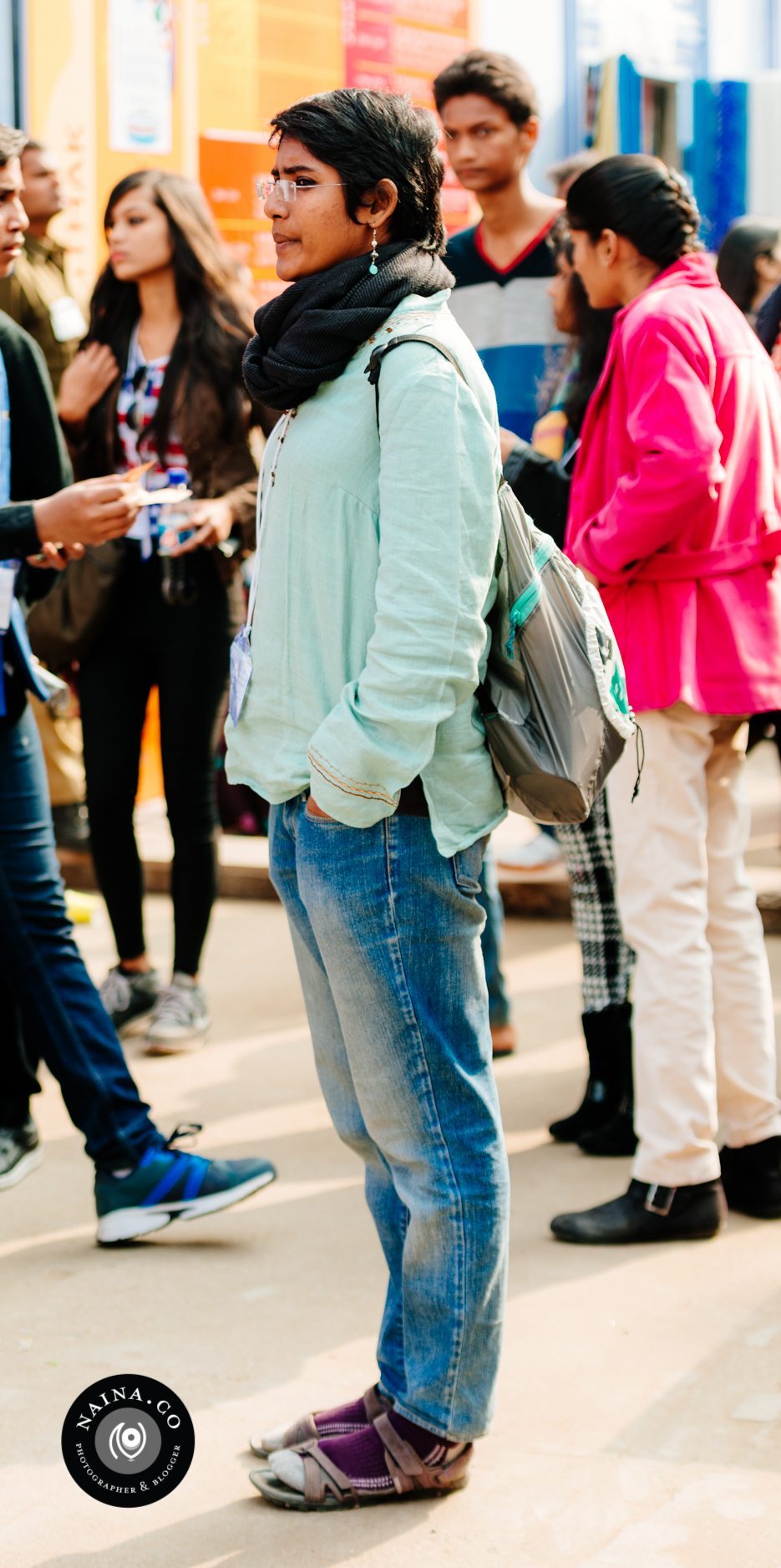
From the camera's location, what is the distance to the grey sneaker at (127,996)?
471 cm

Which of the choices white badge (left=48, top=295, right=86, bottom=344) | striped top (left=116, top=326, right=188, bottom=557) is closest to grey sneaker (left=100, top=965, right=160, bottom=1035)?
striped top (left=116, top=326, right=188, bottom=557)

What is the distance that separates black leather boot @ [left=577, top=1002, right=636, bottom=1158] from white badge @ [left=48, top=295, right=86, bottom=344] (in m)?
2.97

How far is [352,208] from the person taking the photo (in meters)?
2.28

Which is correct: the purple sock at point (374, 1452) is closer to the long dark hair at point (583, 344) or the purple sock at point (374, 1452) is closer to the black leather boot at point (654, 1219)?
the black leather boot at point (654, 1219)

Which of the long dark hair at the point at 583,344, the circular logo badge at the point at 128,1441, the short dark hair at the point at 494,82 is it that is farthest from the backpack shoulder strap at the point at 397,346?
the short dark hair at the point at 494,82

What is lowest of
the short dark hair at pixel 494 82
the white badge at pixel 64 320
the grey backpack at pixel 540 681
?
the grey backpack at pixel 540 681

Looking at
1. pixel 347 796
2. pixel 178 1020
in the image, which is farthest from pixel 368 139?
pixel 178 1020

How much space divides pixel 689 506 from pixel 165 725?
5.95 feet

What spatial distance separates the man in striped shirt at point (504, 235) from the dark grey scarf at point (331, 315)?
2.21 metres

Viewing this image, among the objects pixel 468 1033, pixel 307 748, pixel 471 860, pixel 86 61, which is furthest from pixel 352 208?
pixel 86 61

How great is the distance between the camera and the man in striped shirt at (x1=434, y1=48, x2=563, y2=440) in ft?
14.6

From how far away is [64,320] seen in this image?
18.4 feet

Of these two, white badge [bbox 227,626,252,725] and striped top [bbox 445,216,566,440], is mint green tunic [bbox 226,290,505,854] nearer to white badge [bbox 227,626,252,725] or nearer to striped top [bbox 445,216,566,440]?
white badge [bbox 227,626,252,725]

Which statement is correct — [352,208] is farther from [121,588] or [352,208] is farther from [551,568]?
[121,588]
